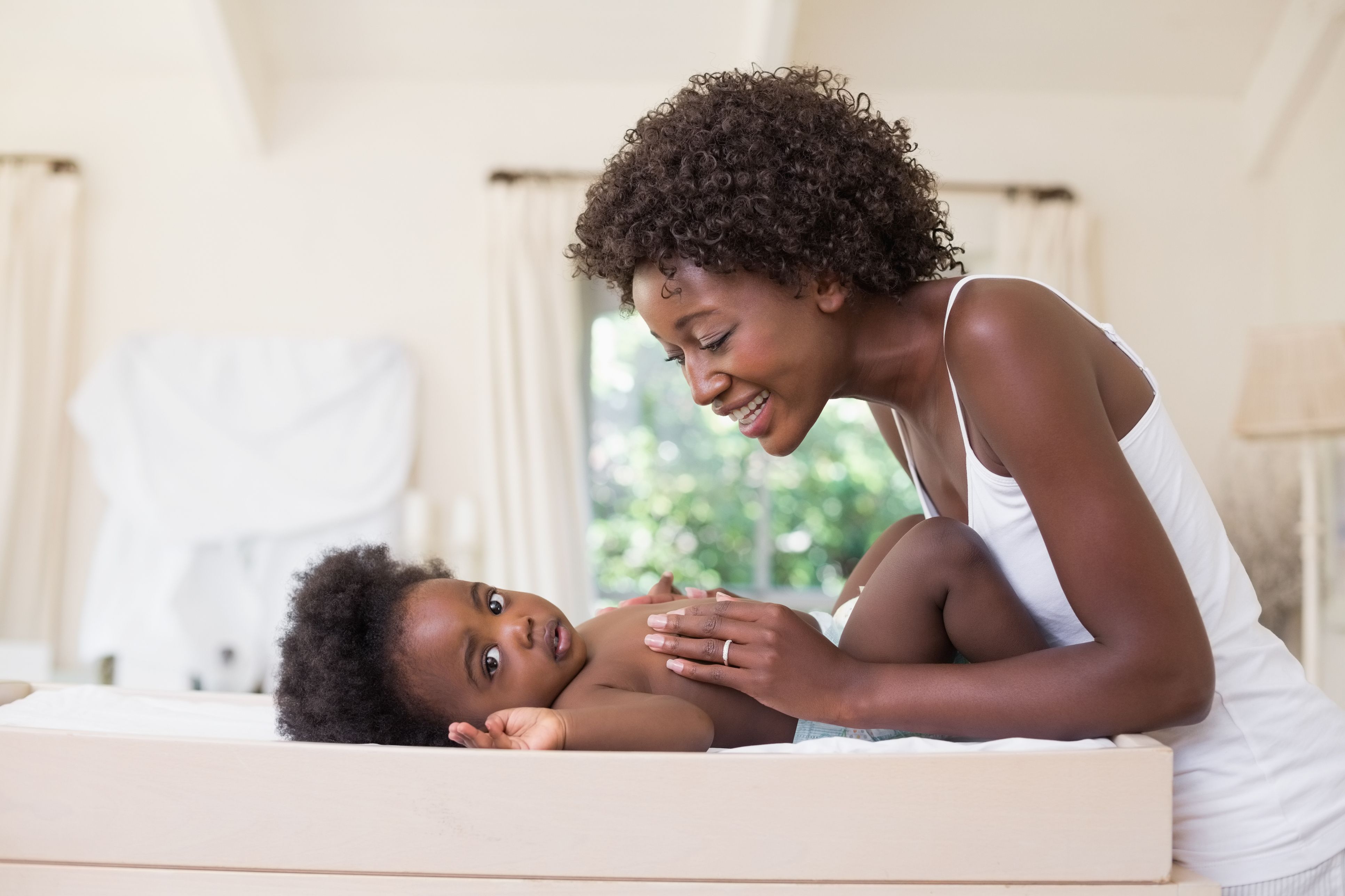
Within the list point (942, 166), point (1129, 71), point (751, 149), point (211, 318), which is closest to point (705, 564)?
point (942, 166)

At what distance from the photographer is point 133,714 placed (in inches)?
53.3

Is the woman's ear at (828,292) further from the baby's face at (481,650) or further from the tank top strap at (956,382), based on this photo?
the baby's face at (481,650)

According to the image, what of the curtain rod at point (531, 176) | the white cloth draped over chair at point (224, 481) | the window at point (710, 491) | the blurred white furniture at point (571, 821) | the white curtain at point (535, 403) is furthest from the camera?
the window at point (710, 491)

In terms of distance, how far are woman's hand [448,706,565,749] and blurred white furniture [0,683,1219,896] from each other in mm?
136

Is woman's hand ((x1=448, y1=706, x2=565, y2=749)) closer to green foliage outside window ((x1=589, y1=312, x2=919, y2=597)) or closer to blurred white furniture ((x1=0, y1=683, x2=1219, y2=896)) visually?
blurred white furniture ((x1=0, y1=683, x2=1219, y2=896))

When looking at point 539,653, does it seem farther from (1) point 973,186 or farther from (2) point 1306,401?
(1) point 973,186

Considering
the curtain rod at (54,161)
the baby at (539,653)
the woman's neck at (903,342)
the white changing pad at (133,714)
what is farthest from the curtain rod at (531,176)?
the woman's neck at (903,342)

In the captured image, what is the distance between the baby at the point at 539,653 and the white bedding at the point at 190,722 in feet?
0.27

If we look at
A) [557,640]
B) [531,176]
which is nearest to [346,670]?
[557,640]

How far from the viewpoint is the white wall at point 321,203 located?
183 inches

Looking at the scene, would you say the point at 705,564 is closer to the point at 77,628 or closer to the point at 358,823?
the point at 77,628

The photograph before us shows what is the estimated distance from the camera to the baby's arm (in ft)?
3.54

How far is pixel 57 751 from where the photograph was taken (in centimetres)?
95

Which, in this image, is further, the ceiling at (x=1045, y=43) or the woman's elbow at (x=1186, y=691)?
the ceiling at (x=1045, y=43)
